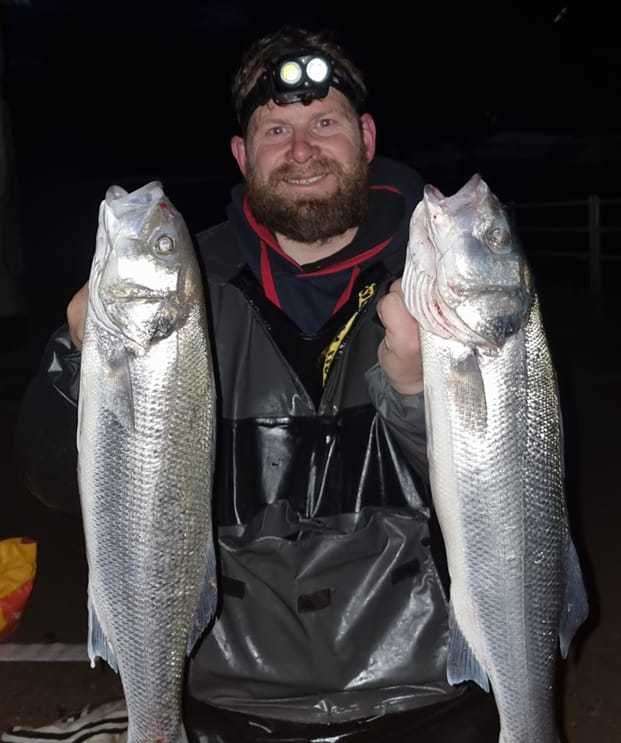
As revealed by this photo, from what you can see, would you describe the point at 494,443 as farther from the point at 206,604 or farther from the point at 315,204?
the point at 315,204

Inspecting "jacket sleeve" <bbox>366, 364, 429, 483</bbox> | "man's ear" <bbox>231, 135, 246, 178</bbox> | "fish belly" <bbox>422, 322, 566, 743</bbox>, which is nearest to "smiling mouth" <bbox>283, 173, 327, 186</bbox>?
"man's ear" <bbox>231, 135, 246, 178</bbox>

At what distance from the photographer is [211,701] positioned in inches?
129

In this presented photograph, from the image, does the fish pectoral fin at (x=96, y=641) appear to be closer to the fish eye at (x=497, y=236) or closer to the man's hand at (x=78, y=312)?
the man's hand at (x=78, y=312)

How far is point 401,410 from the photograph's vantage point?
9.30 ft

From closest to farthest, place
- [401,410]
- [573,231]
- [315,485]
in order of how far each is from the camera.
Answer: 1. [401,410]
2. [315,485]
3. [573,231]

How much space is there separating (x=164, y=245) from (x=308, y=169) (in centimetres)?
124

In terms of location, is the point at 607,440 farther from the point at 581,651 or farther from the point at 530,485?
the point at 530,485

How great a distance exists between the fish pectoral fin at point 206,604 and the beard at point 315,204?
5.10ft

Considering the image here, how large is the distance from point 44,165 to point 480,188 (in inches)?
3490

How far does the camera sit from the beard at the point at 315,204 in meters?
3.58

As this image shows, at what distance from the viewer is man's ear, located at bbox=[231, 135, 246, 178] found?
3915mm

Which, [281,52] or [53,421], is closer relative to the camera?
[53,421]

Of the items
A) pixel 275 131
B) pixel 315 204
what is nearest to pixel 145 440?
pixel 315 204

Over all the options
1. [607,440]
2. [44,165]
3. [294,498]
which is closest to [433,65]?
[44,165]
